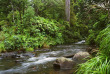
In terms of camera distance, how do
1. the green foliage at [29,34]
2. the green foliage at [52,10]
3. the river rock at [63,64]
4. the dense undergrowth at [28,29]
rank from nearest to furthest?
the river rock at [63,64]
the green foliage at [29,34]
the dense undergrowth at [28,29]
the green foliage at [52,10]

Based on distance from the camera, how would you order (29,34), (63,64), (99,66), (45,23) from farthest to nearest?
(45,23) < (29,34) < (63,64) < (99,66)

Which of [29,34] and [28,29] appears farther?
[28,29]

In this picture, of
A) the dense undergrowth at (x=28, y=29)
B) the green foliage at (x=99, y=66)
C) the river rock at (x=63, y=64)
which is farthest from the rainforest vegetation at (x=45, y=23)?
the green foliage at (x=99, y=66)

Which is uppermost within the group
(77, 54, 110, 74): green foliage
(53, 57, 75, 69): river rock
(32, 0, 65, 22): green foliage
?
(32, 0, 65, 22): green foliage

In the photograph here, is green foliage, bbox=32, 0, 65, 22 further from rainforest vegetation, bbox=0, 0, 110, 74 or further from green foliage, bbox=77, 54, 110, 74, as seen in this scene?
green foliage, bbox=77, 54, 110, 74

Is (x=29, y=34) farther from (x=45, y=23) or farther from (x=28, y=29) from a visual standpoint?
(x=45, y=23)

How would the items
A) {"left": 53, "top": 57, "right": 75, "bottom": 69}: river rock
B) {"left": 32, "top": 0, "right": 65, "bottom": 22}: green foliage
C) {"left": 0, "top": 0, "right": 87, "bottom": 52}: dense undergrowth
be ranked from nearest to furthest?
{"left": 53, "top": 57, "right": 75, "bottom": 69}: river rock, {"left": 0, "top": 0, "right": 87, "bottom": 52}: dense undergrowth, {"left": 32, "top": 0, "right": 65, "bottom": 22}: green foliage

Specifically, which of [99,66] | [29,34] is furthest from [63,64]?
[29,34]

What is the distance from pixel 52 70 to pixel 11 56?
12.2 ft

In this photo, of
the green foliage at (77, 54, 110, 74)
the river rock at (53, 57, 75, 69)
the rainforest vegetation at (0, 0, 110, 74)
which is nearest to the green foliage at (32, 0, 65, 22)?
the rainforest vegetation at (0, 0, 110, 74)

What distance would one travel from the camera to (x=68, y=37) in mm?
15469

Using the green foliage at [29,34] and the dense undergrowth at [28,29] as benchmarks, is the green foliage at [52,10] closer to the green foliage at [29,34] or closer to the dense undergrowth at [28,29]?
the dense undergrowth at [28,29]

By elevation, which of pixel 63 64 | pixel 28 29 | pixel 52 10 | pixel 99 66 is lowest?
pixel 63 64

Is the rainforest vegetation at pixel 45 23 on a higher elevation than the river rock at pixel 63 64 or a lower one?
higher
